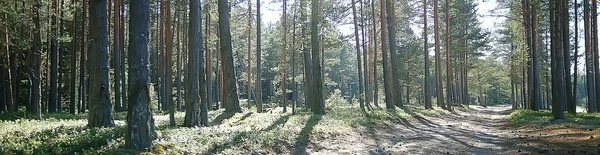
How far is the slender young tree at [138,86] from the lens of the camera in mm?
7043

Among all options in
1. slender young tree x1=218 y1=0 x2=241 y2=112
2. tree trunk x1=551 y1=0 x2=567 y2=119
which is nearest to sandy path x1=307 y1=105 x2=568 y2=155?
tree trunk x1=551 y1=0 x2=567 y2=119

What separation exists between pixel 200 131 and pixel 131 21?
355cm

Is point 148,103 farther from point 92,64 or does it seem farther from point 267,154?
point 92,64

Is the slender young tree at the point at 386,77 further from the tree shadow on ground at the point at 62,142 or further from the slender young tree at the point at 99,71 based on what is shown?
the tree shadow on ground at the point at 62,142

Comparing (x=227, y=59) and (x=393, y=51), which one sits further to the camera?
(x=393, y=51)

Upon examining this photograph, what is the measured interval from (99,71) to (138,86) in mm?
3784

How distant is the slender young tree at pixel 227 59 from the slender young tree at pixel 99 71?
7346 millimetres

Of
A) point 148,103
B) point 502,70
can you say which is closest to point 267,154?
point 148,103

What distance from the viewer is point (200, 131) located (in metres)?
9.87

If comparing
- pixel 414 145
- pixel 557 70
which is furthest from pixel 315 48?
pixel 557 70

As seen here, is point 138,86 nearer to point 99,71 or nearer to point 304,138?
point 99,71

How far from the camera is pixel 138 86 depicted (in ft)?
Answer: 23.1

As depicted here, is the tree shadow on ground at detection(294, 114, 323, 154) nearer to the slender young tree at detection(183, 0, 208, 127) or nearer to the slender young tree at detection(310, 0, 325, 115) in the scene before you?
the slender young tree at detection(183, 0, 208, 127)

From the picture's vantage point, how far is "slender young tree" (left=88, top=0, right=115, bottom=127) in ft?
32.8
